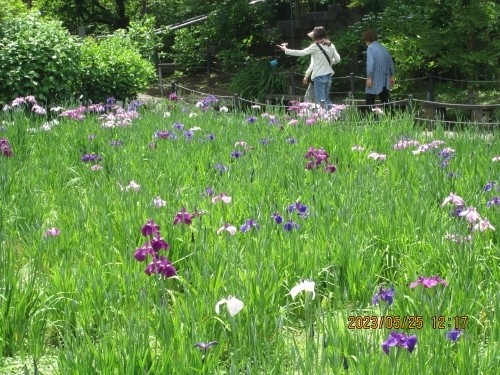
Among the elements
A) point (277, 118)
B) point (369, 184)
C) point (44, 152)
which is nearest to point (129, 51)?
point (277, 118)

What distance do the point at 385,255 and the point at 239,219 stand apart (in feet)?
2.63

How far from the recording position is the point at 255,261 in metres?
3.04

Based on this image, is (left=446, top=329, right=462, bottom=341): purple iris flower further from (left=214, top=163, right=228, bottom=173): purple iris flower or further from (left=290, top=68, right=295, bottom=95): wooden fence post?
(left=290, top=68, right=295, bottom=95): wooden fence post

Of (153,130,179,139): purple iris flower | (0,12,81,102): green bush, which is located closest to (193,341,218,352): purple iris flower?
(153,130,179,139): purple iris flower

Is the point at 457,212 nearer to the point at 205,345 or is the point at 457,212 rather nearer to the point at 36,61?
the point at 205,345

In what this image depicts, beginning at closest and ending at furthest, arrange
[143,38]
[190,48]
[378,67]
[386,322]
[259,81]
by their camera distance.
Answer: [386,322] → [378,67] → [259,81] → [143,38] → [190,48]

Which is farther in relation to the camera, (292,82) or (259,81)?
(259,81)

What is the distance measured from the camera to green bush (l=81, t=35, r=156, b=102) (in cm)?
1108

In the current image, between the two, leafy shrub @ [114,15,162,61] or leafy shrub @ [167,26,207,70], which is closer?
leafy shrub @ [114,15,162,61]

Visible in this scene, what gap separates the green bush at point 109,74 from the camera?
36.3ft

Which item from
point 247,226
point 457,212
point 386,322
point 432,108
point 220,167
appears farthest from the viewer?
point 432,108

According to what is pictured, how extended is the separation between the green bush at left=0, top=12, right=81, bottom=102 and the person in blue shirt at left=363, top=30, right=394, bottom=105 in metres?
3.84

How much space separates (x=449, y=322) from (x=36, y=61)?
8500 millimetres

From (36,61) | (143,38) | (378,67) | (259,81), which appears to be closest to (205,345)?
(378,67)
